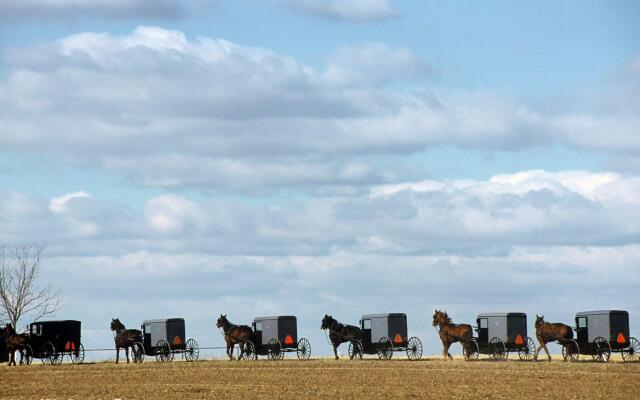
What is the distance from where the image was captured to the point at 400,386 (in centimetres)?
3481

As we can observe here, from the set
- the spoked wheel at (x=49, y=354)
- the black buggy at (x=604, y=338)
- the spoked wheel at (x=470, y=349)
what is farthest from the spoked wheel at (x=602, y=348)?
the spoked wheel at (x=49, y=354)

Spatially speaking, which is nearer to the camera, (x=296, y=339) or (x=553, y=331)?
(x=553, y=331)

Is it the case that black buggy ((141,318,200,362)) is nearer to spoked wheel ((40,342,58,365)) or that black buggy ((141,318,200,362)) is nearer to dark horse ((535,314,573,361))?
spoked wheel ((40,342,58,365))

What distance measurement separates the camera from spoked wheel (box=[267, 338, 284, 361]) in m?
54.8

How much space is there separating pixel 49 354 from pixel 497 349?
2363cm

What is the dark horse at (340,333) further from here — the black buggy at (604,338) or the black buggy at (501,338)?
the black buggy at (604,338)

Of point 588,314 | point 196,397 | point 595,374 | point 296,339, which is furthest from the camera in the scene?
point 296,339

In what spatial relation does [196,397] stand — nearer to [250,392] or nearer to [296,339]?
[250,392]

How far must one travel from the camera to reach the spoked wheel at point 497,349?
165 feet

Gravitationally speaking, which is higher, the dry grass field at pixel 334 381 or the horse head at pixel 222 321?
the horse head at pixel 222 321

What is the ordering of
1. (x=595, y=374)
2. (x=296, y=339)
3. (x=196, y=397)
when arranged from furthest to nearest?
(x=296, y=339)
(x=595, y=374)
(x=196, y=397)

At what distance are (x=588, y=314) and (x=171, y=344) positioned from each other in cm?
2162

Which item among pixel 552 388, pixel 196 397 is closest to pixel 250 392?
pixel 196 397

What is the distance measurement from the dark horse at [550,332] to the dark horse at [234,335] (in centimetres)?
1497
